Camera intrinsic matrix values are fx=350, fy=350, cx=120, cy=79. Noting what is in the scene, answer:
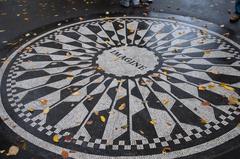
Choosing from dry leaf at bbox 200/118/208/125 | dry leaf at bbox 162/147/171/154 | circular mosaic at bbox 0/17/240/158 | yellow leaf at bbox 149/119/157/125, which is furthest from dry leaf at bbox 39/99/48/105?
dry leaf at bbox 200/118/208/125

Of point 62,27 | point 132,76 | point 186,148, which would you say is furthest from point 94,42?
point 186,148

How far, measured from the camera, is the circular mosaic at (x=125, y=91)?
3705 mm

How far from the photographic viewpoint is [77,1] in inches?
316

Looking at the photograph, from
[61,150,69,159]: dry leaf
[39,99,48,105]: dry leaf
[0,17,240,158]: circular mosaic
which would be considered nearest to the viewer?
[61,150,69,159]: dry leaf

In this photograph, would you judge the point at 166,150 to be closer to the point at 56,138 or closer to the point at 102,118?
the point at 102,118

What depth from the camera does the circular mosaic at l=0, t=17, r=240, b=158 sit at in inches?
146

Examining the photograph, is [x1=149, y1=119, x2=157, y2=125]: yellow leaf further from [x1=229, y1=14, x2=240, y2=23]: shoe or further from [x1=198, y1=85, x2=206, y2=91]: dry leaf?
[x1=229, y1=14, x2=240, y2=23]: shoe

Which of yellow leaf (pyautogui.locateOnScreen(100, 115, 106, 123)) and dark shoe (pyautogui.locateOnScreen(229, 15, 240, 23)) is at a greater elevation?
dark shoe (pyautogui.locateOnScreen(229, 15, 240, 23))

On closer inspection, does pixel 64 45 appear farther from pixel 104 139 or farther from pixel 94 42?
pixel 104 139

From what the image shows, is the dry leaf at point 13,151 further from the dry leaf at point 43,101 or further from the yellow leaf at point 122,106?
the yellow leaf at point 122,106

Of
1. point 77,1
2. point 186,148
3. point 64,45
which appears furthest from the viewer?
point 77,1

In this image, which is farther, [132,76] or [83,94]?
[132,76]

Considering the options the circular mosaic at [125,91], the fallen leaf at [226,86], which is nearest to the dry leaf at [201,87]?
the circular mosaic at [125,91]

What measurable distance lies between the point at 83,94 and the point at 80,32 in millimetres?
2076
